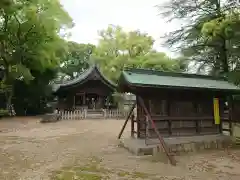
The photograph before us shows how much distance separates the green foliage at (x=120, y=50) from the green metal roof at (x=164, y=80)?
51.6 ft

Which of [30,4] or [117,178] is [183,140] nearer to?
[117,178]

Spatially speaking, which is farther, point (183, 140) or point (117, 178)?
point (183, 140)

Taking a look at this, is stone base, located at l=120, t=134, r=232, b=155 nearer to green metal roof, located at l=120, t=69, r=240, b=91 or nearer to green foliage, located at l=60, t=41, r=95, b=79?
green metal roof, located at l=120, t=69, r=240, b=91

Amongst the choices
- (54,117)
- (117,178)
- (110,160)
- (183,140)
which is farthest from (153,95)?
(54,117)

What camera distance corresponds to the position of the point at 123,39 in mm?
33500

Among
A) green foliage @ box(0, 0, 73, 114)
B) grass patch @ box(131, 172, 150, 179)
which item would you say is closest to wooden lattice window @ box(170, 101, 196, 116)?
grass patch @ box(131, 172, 150, 179)

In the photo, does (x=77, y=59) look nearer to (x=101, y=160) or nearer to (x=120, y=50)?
(x=120, y=50)

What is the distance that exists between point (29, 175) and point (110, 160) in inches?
118

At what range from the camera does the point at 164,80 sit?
1074 cm

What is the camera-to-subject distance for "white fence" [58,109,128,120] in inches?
858

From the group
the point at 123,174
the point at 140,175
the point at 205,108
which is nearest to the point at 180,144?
the point at 205,108

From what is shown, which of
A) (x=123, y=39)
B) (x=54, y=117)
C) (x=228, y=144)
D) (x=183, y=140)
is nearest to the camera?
(x=183, y=140)

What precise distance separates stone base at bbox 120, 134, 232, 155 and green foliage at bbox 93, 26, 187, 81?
17957 mm

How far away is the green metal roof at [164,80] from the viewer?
373 inches
